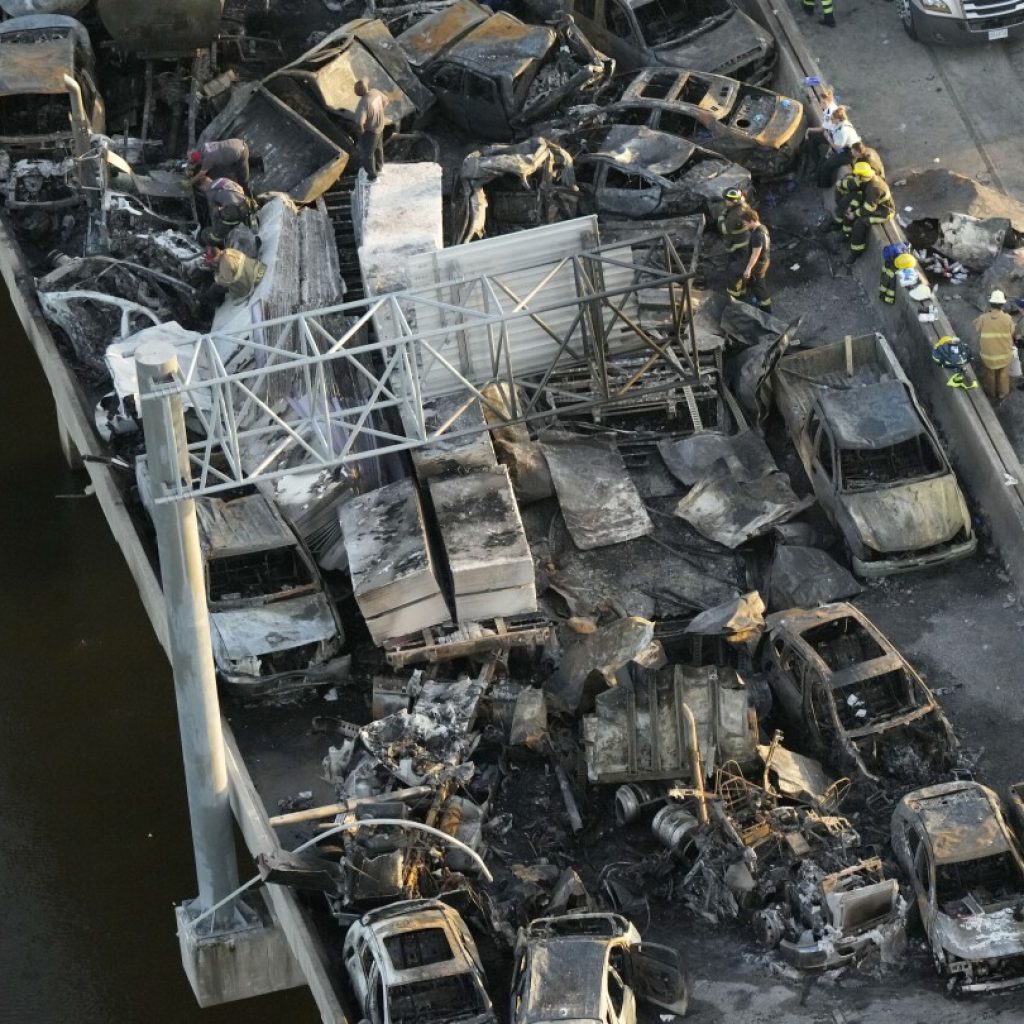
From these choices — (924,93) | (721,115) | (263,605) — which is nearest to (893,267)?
(721,115)

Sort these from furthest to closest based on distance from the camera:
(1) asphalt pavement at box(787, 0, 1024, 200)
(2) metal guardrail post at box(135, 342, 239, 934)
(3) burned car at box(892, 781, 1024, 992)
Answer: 1. (1) asphalt pavement at box(787, 0, 1024, 200)
2. (3) burned car at box(892, 781, 1024, 992)
3. (2) metal guardrail post at box(135, 342, 239, 934)

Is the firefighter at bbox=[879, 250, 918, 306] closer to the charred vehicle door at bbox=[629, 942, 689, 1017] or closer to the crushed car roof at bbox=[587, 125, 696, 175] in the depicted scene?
the crushed car roof at bbox=[587, 125, 696, 175]

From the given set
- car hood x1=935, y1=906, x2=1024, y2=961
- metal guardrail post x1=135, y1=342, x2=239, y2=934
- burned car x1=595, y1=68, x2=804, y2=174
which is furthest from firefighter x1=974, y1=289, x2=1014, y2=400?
metal guardrail post x1=135, y1=342, x2=239, y2=934

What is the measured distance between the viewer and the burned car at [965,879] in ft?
74.5

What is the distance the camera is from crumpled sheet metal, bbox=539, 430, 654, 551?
2784 cm

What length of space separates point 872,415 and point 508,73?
26.3ft

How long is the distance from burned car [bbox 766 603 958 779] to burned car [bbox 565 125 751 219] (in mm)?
7080

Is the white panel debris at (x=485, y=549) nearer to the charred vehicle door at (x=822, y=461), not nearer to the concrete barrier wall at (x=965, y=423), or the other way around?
the charred vehicle door at (x=822, y=461)

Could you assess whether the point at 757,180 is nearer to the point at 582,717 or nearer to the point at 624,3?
the point at 624,3

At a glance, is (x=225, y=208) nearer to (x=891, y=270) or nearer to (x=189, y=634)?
(x=891, y=270)

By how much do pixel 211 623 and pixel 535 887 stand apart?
469 centimetres

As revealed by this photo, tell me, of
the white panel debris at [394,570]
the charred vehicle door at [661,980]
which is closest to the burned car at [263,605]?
the white panel debris at [394,570]

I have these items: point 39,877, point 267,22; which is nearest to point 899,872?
point 39,877

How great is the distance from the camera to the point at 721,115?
32.2 meters
